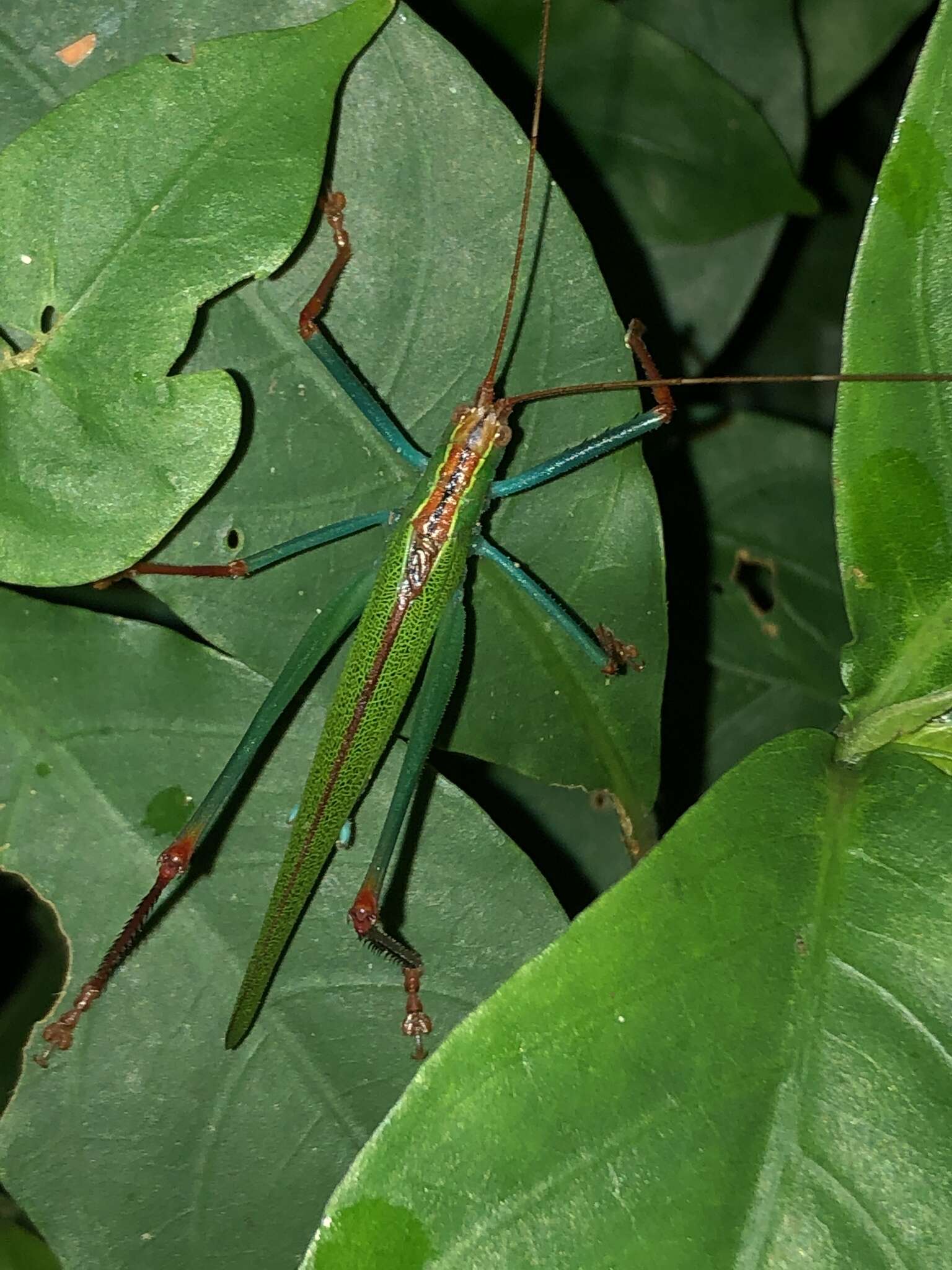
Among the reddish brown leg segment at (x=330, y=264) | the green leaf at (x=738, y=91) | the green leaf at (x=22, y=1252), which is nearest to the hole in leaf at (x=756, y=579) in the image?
the green leaf at (x=738, y=91)

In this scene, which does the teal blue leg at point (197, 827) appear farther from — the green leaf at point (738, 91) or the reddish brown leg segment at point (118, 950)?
the green leaf at point (738, 91)

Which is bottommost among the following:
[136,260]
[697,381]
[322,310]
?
[697,381]

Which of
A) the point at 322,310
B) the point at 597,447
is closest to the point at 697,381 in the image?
the point at 597,447

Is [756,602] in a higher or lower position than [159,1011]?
lower

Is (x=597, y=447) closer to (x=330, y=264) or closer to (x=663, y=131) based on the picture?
(x=330, y=264)

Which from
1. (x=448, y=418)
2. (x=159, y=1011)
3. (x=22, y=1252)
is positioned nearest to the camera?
(x=159, y=1011)

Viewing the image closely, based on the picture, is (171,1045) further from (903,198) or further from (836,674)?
(836,674)

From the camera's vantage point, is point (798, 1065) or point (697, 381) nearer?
point (798, 1065)

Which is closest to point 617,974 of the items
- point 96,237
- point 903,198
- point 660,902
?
point 660,902

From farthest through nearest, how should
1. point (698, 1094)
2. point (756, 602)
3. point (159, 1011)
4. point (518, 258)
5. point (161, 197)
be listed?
1. point (756, 602)
2. point (159, 1011)
3. point (518, 258)
4. point (161, 197)
5. point (698, 1094)
